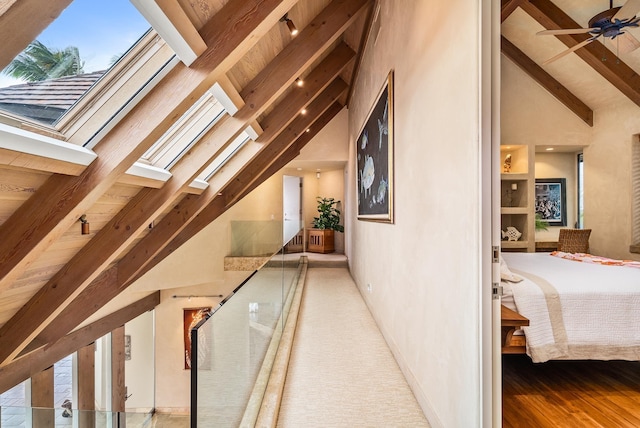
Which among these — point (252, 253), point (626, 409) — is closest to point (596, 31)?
point (626, 409)

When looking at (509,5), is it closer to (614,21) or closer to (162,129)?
(614,21)

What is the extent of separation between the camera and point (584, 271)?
2605mm

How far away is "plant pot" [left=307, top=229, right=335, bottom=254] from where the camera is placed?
27.7ft

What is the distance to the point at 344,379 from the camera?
236cm

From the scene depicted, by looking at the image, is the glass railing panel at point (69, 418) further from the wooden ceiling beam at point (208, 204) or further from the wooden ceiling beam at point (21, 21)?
the wooden ceiling beam at point (21, 21)

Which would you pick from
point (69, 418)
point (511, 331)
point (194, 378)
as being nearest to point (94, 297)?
point (69, 418)

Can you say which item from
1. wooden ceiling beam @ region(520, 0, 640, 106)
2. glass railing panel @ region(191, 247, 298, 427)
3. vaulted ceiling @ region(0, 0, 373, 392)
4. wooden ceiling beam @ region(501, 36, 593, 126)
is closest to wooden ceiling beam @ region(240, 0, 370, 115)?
vaulted ceiling @ region(0, 0, 373, 392)

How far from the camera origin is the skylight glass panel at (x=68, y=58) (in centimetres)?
147

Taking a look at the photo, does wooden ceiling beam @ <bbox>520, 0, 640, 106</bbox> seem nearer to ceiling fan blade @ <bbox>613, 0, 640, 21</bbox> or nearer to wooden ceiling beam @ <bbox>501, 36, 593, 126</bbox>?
wooden ceiling beam @ <bbox>501, 36, 593, 126</bbox>

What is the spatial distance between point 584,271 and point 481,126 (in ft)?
7.12

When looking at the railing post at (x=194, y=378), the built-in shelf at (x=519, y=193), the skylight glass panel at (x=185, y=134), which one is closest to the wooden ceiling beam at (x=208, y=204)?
the skylight glass panel at (x=185, y=134)

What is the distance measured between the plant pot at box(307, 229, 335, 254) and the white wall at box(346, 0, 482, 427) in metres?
5.62

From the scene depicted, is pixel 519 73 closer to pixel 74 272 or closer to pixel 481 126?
pixel 481 126

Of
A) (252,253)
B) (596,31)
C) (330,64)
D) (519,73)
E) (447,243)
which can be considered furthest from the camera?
(252,253)
